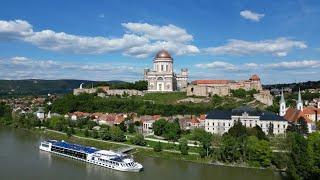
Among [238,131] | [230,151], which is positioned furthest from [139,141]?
[230,151]

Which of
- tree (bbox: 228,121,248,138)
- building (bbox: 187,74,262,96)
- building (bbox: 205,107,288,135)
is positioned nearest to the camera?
tree (bbox: 228,121,248,138)

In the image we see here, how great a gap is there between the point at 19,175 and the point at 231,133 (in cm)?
1332

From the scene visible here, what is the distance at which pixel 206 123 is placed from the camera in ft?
109

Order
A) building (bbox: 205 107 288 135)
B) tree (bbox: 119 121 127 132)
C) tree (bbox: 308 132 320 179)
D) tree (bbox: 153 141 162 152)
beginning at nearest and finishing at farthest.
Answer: tree (bbox: 308 132 320 179), tree (bbox: 153 141 162 152), building (bbox: 205 107 288 135), tree (bbox: 119 121 127 132)

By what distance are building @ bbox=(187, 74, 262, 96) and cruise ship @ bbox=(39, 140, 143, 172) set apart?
22354mm

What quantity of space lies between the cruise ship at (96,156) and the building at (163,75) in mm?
23384

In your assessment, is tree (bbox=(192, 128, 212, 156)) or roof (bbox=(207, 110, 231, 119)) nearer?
tree (bbox=(192, 128, 212, 156))

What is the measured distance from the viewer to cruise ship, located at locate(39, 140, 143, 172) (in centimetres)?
2248

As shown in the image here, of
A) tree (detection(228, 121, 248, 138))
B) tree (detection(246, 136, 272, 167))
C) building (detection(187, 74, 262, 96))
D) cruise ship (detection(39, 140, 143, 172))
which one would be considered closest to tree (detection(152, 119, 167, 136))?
tree (detection(228, 121, 248, 138))

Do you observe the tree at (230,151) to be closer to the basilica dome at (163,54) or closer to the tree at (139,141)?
the tree at (139,141)

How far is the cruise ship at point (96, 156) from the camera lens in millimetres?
22484

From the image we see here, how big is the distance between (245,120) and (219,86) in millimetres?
16803

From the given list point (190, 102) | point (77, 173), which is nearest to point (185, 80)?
point (190, 102)

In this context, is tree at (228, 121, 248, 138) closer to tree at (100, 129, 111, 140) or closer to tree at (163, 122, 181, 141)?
tree at (163, 122, 181, 141)
